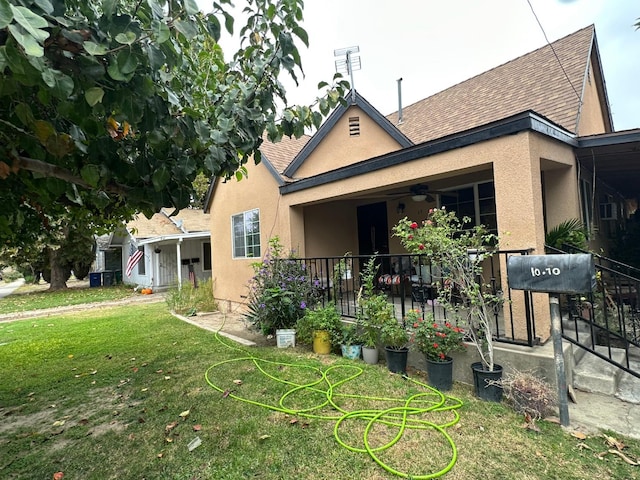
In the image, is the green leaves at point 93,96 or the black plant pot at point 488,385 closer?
the green leaves at point 93,96

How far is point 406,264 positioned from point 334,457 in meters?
5.91

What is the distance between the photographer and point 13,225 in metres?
4.15

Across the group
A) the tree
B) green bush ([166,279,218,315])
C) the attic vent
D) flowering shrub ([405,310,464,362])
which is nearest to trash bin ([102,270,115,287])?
green bush ([166,279,218,315])

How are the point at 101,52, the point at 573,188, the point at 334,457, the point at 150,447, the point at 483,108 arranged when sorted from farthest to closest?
the point at 483,108 → the point at 573,188 → the point at 150,447 → the point at 334,457 → the point at 101,52

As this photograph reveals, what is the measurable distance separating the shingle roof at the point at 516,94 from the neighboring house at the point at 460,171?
0.04m

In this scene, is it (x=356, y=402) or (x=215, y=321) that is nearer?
(x=356, y=402)

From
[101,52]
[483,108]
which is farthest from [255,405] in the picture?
[483,108]

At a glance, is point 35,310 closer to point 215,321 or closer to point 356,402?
point 215,321

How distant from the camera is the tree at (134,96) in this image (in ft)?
5.57

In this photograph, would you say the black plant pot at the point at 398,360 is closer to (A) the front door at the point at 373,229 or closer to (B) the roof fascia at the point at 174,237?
(A) the front door at the point at 373,229

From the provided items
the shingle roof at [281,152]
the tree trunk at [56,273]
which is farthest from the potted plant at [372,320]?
the tree trunk at [56,273]

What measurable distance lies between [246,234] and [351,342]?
16.9 feet

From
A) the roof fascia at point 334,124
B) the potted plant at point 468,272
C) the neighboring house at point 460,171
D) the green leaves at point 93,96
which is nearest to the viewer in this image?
the green leaves at point 93,96

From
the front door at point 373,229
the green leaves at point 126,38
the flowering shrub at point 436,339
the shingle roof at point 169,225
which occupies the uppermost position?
the shingle roof at point 169,225
